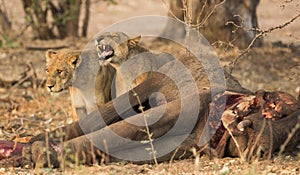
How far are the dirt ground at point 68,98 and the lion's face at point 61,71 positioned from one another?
0.21 m

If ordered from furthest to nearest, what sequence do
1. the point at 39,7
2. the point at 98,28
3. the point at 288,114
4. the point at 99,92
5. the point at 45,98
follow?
1. the point at 98,28
2. the point at 39,7
3. the point at 45,98
4. the point at 99,92
5. the point at 288,114

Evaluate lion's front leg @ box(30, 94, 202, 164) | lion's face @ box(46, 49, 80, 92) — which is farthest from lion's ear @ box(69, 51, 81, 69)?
lion's front leg @ box(30, 94, 202, 164)

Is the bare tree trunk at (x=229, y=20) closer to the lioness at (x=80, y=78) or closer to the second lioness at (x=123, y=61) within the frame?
the second lioness at (x=123, y=61)

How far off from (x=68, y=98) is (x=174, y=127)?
311 cm

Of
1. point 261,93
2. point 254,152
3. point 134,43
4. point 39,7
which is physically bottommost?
point 254,152

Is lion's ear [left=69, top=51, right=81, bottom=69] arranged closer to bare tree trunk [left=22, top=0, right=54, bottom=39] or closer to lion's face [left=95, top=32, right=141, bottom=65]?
lion's face [left=95, top=32, right=141, bottom=65]

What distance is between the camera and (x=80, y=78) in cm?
607

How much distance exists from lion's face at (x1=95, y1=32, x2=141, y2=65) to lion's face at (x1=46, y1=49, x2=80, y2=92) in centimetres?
21

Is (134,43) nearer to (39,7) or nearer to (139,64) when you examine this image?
(139,64)

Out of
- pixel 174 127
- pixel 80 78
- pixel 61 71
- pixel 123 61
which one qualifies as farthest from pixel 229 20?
pixel 174 127

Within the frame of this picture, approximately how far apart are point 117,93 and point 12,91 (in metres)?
2.76

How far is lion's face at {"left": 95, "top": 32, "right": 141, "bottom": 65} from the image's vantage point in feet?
19.7

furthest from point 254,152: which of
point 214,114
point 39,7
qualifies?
point 39,7

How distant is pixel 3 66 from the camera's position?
9680mm
